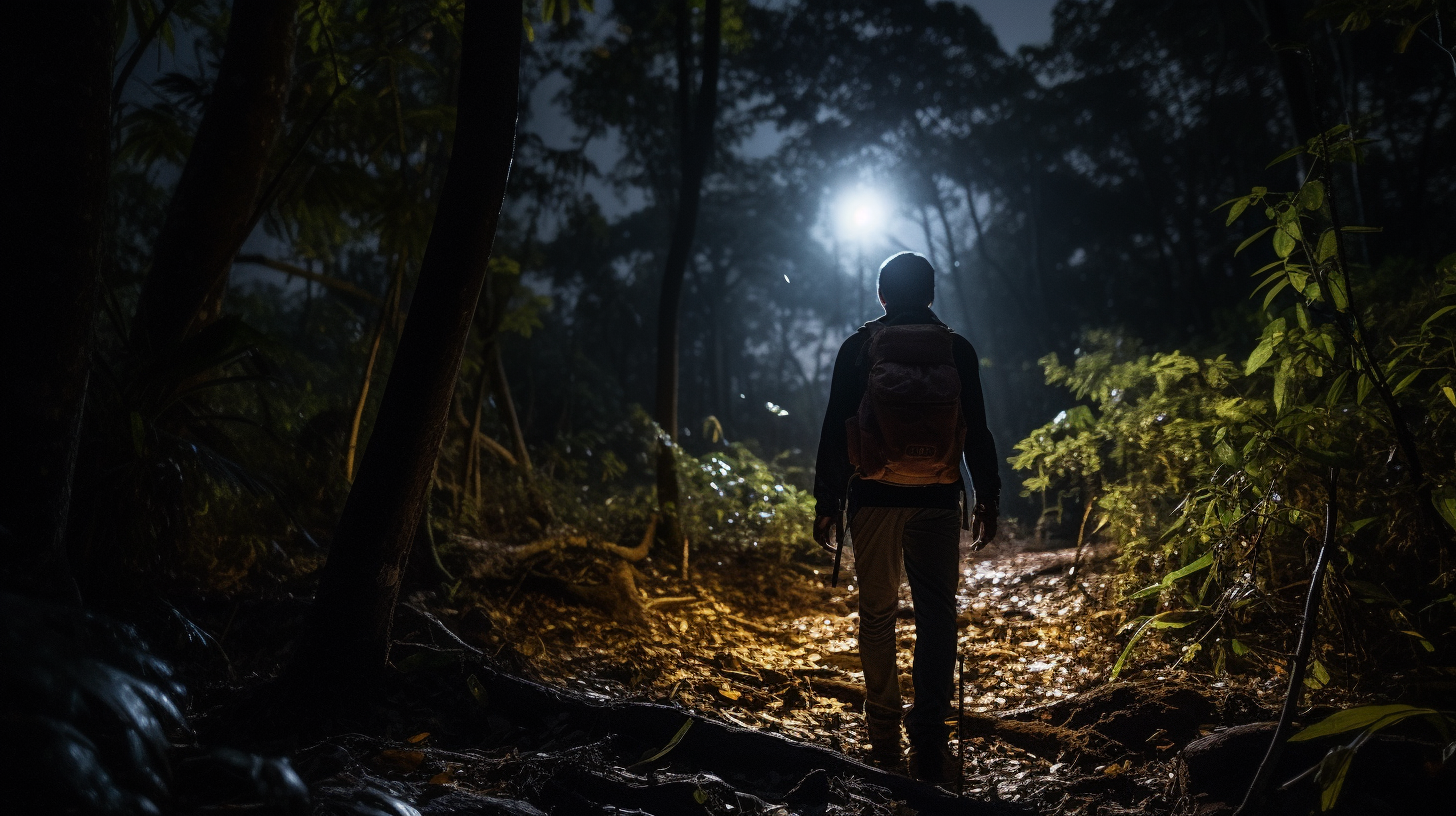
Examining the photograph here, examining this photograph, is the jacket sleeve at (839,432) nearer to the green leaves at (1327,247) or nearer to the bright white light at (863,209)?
the green leaves at (1327,247)

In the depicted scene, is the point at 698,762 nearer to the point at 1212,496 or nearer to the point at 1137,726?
the point at 1137,726

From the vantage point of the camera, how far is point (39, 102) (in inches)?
77.5

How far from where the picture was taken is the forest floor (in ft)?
9.23

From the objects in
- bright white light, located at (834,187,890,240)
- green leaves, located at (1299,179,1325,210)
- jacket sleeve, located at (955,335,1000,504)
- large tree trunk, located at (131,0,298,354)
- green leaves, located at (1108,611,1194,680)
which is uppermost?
bright white light, located at (834,187,890,240)

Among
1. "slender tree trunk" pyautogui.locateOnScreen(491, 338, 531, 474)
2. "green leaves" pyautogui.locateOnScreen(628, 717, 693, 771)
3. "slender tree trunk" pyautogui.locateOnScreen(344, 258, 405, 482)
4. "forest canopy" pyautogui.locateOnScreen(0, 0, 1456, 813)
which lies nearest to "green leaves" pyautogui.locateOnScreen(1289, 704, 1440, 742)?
"forest canopy" pyautogui.locateOnScreen(0, 0, 1456, 813)

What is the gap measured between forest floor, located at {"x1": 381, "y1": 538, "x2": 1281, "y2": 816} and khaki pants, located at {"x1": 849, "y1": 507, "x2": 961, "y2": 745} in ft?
0.73

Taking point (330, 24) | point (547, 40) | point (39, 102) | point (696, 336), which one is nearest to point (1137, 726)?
point (39, 102)

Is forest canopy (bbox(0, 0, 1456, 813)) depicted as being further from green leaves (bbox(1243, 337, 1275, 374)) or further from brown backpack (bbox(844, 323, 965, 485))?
brown backpack (bbox(844, 323, 965, 485))

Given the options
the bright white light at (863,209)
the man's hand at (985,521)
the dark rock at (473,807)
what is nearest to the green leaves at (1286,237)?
the man's hand at (985,521)

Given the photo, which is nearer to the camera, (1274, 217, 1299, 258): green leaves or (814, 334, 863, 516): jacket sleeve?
(1274, 217, 1299, 258): green leaves

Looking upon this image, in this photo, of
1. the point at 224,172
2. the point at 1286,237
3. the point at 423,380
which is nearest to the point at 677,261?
the point at 224,172

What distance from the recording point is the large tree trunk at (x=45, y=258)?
193 centimetres

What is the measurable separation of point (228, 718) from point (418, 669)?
0.62 metres

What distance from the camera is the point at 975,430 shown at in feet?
9.95
